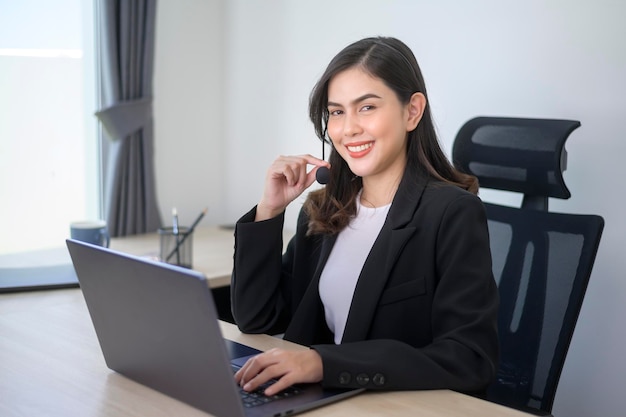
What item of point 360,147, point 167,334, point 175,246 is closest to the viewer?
point 167,334

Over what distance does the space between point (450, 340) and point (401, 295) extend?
7.7 inches

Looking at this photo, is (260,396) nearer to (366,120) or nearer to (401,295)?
(401,295)

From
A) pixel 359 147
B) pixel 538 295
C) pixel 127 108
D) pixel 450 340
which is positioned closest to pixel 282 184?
pixel 359 147

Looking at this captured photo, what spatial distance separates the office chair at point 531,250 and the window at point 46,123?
160 centimetres

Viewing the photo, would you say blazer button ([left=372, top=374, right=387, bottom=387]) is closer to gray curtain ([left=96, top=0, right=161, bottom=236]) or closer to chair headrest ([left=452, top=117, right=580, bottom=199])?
chair headrest ([left=452, top=117, right=580, bottom=199])

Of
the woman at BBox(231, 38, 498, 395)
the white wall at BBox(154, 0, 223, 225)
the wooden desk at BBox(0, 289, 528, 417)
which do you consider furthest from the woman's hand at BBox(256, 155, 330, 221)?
the white wall at BBox(154, 0, 223, 225)

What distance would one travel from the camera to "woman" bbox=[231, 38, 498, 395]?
1395mm

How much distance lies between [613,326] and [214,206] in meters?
1.73

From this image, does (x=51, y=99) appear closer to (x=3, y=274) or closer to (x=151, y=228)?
(x=151, y=228)

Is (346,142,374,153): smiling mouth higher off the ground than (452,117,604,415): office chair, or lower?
higher

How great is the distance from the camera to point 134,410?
3.87 ft

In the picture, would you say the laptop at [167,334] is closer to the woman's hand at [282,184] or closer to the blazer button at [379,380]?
the blazer button at [379,380]

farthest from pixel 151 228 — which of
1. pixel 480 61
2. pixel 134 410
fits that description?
pixel 134 410

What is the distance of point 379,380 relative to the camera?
A: 1.26m
